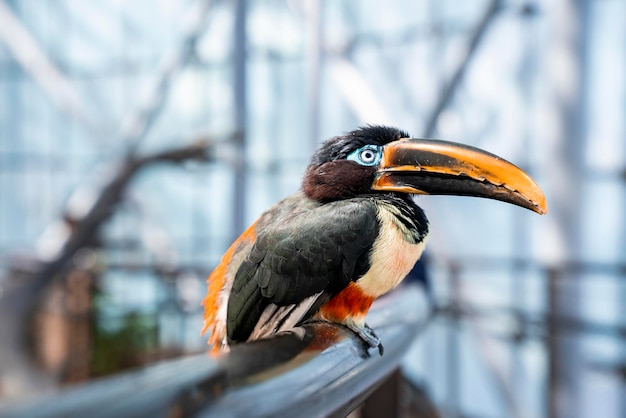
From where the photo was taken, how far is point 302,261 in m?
0.82

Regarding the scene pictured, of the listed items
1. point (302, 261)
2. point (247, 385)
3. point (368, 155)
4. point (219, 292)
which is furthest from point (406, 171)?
point (247, 385)

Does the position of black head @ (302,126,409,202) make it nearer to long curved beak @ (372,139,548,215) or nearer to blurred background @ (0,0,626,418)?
long curved beak @ (372,139,548,215)

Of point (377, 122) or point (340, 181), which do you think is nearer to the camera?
point (340, 181)

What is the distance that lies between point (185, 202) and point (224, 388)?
762cm

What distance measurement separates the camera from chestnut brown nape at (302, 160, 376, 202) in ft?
2.92

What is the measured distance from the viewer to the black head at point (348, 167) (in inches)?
35.0

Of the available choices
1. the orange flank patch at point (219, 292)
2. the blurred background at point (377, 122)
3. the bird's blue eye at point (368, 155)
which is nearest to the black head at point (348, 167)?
the bird's blue eye at point (368, 155)

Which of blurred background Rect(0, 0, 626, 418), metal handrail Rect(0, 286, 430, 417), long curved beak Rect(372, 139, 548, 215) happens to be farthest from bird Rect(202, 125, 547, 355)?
blurred background Rect(0, 0, 626, 418)

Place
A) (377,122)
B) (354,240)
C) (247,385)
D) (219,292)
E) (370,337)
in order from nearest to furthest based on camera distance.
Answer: (247,385), (370,337), (354,240), (219,292), (377,122)

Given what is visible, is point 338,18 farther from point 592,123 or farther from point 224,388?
point 224,388

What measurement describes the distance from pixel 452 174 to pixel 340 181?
146 millimetres

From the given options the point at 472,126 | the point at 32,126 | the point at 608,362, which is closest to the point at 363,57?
the point at 472,126

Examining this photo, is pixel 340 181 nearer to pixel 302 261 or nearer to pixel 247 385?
pixel 302 261

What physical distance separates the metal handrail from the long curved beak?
264 mm
